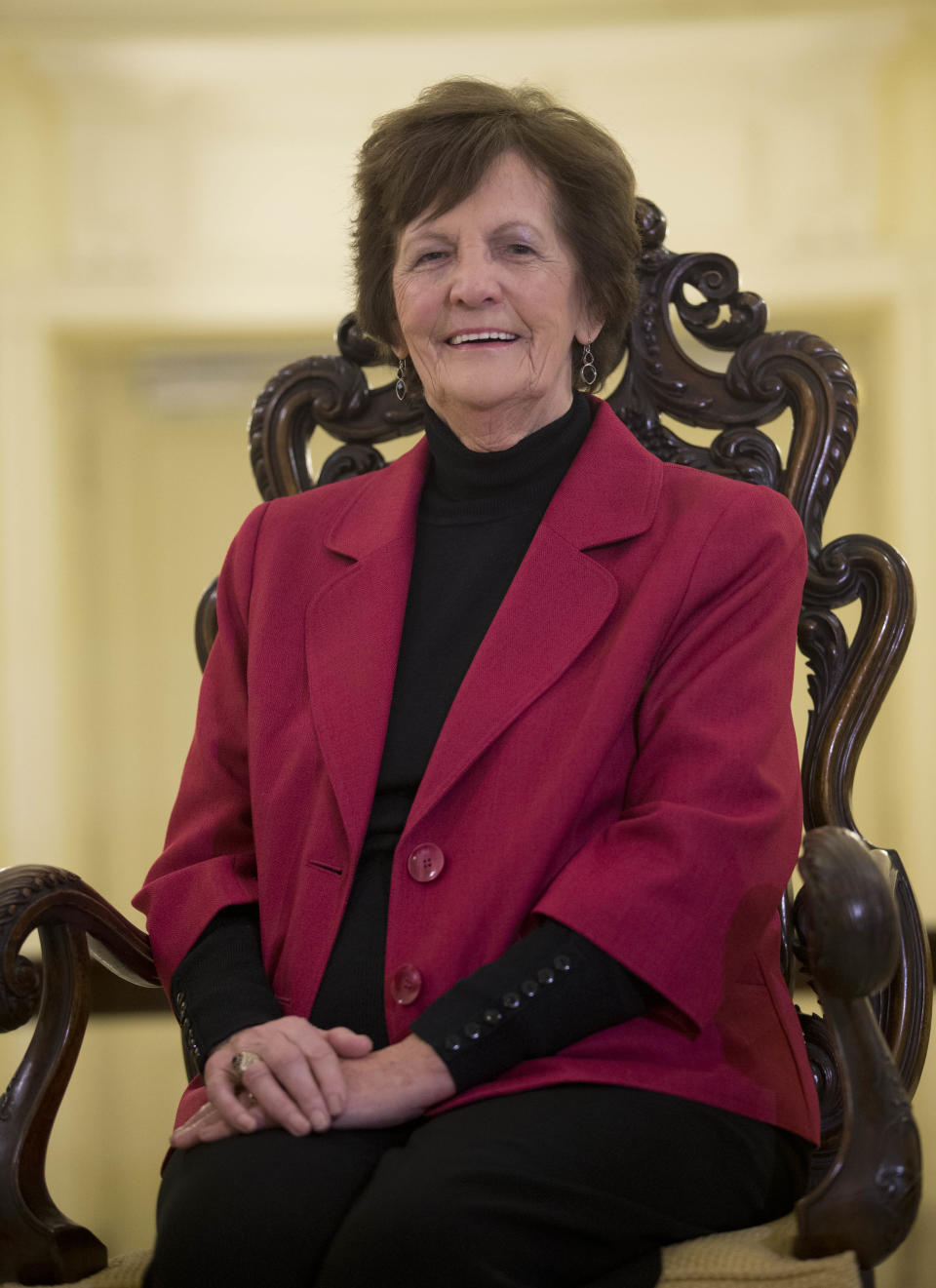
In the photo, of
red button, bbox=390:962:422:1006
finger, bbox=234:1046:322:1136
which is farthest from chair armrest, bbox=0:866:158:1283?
red button, bbox=390:962:422:1006

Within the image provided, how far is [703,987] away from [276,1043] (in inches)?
15.6

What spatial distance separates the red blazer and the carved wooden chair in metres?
0.09

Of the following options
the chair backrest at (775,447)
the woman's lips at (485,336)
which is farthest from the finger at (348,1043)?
the woman's lips at (485,336)

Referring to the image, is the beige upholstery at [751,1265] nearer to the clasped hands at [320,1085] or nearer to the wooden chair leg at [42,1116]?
the wooden chair leg at [42,1116]

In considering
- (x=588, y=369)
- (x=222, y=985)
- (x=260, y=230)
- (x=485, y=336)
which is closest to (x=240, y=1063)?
(x=222, y=985)

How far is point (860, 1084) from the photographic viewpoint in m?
1.13

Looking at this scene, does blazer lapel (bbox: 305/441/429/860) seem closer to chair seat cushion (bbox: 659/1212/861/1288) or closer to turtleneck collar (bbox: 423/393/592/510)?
turtleneck collar (bbox: 423/393/592/510)

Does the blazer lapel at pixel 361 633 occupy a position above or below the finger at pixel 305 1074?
above

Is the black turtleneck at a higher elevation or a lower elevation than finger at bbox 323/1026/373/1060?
higher

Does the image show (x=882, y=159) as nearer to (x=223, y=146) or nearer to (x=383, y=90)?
(x=383, y=90)

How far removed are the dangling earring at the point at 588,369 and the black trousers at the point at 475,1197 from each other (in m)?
0.92

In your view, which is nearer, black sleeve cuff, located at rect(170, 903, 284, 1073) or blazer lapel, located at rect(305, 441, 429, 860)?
black sleeve cuff, located at rect(170, 903, 284, 1073)

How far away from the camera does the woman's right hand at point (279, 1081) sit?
1.20 m

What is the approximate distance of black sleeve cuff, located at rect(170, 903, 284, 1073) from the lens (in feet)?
4.40
